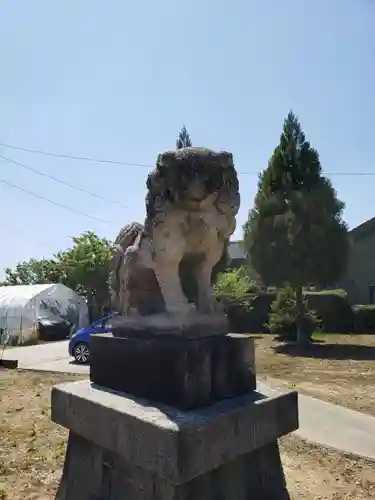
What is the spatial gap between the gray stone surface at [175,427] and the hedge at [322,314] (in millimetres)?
13264

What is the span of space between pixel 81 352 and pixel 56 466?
7.08 metres

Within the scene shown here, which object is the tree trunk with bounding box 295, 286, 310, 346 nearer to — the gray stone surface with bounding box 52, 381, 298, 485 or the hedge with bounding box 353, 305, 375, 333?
the hedge with bounding box 353, 305, 375, 333

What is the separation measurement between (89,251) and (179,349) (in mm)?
25098

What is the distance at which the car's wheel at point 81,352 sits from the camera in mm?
10664

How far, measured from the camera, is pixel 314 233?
1203 centimetres

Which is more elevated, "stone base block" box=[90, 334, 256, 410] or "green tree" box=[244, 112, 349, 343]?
"green tree" box=[244, 112, 349, 343]

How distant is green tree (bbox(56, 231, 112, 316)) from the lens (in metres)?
25.3

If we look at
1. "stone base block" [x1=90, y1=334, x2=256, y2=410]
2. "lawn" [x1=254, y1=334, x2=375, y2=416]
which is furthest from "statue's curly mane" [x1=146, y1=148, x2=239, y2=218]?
"lawn" [x1=254, y1=334, x2=375, y2=416]

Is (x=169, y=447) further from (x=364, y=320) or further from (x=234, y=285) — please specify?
(x=234, y=285)

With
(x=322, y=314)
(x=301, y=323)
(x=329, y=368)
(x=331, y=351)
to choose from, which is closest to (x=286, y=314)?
(x=301, y=323)

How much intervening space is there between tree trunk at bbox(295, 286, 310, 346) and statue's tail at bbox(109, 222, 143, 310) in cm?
1031

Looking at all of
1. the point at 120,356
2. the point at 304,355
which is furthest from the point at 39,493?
the point at 304,355

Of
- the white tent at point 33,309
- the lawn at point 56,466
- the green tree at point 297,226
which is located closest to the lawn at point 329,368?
the green tree at point 297,226

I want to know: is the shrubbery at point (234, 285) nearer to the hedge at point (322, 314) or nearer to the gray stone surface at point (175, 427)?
the hedge at point (322, 314)
